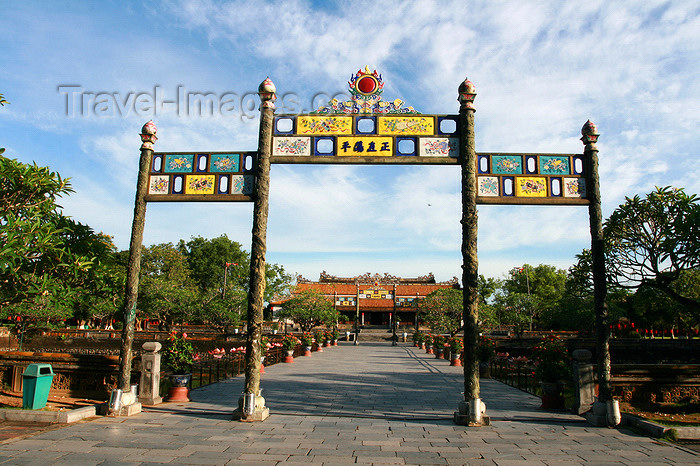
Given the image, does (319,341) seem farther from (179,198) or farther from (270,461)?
(270,461)

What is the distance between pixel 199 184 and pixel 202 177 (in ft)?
0.52

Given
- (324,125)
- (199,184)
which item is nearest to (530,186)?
(324,125)

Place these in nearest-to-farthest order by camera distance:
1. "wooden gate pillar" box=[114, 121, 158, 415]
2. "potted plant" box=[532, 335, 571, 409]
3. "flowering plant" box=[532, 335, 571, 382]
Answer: "wooden gate pillar" box=[114, 121, 158, 415], "potted plant" box=[532, 335, 571, 409], "flowering plant" box=[532, 335, 571, 382]

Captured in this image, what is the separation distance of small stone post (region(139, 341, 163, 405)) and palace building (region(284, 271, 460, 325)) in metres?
43.3

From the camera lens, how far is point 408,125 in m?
8.62

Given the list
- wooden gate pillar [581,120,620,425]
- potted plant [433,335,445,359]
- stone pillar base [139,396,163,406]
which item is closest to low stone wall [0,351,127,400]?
stone pillar base [139,396,163,406]

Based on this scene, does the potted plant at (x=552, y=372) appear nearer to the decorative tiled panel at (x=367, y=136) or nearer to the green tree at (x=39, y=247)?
the decorative tiled panel at (x=367, y=136)

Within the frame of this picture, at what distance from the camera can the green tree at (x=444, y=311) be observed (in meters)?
32.2

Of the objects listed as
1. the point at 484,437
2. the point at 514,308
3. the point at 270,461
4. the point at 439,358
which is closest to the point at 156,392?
the point at 270,461

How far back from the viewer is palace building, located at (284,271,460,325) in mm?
53938

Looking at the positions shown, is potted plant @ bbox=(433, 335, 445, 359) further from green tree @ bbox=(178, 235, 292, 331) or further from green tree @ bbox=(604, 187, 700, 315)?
green tree @ bbox=(178, 235, 292, 331)

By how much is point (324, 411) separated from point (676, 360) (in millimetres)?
25813

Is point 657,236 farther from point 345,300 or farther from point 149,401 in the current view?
point 345,300

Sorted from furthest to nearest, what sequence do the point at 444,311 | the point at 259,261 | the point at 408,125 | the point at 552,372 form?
the point at 444,311, the point at 552,372, the point at 408,125, the point at 259,261
